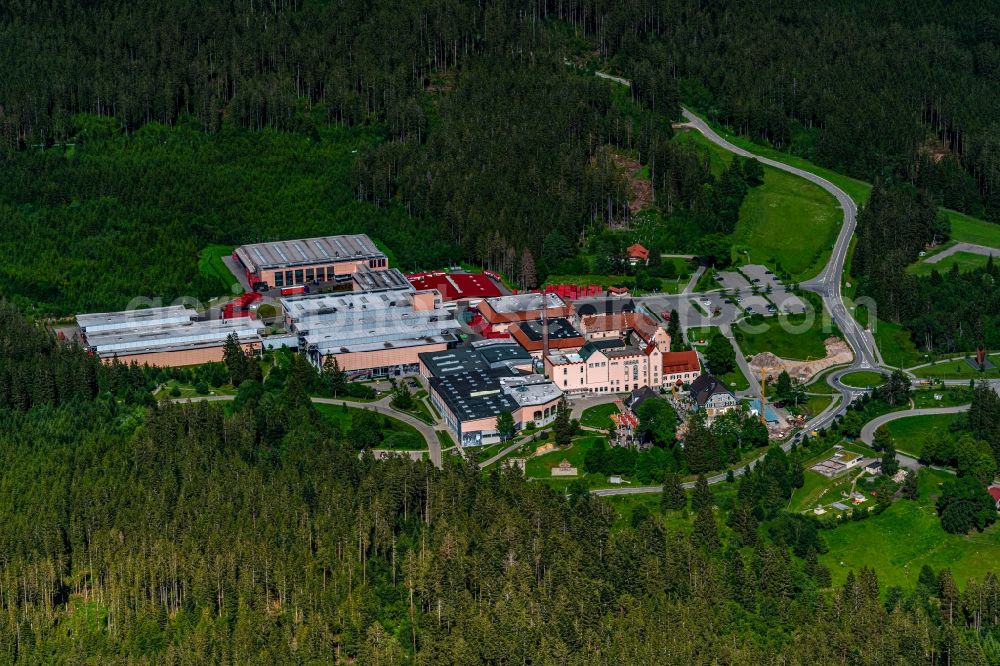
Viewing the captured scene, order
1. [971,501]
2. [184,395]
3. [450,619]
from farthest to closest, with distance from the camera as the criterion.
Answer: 1. [184,395]
2. [971,501]
3. [450,619]

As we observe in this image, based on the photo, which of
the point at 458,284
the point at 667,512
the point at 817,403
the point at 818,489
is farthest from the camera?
the point at 458,284

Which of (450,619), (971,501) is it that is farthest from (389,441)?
(971,501)

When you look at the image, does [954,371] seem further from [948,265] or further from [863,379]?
[948,265]

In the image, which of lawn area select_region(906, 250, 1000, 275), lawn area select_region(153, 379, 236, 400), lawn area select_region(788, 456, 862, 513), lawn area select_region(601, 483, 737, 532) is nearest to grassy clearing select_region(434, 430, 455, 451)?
lawn area select_region(601, 483, 737, 532)

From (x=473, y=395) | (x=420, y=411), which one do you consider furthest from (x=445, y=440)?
(x=420, y=411)

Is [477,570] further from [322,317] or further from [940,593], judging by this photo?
[322,317]

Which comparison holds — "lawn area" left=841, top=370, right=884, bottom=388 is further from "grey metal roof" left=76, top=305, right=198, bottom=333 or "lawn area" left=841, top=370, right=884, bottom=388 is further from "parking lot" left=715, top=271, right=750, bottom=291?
"grey metal roof" left=76, top=305, right=198, bottom=333
